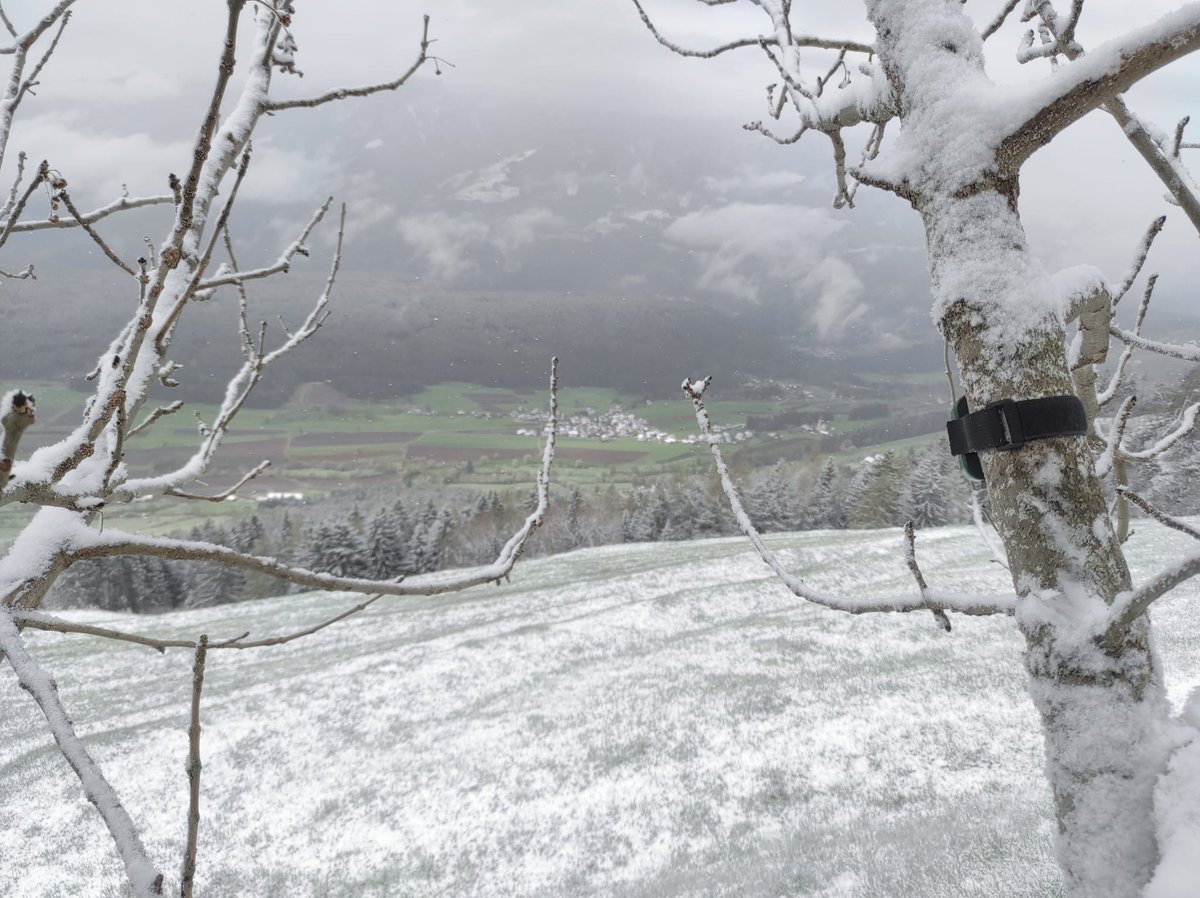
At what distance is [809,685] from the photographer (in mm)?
11055

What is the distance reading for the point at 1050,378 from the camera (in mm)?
1251

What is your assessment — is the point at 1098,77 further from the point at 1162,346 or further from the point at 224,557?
the point at 224,557

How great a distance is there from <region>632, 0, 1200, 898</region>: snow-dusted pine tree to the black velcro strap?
0.03m

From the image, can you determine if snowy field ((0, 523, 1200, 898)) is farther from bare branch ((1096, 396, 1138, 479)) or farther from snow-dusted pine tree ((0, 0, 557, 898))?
snow-dusted pine tree ((0, 0, 557, 898))

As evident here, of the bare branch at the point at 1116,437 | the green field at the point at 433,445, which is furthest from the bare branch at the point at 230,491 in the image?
the green field at the point at 433,445

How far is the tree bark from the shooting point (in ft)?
3.65

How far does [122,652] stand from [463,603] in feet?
29.3

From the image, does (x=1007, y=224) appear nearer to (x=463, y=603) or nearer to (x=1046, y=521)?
(x=1046, y=521)

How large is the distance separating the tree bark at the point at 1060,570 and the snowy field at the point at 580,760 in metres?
5.77

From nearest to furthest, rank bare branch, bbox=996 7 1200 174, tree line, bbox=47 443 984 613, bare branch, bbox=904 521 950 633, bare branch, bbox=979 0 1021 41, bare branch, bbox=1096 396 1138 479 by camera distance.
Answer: bare branch, bbox=996 7 1200 174 < bare branch, bbox=904 521 950 633 < bare branch, bbox=1096 396 1138 479 < bare branch, bbox=979 0 1021 41 < tree line, bbox=47 443 984 613

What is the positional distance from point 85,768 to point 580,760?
934 cm

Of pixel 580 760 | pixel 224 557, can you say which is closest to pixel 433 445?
pixel 580 760

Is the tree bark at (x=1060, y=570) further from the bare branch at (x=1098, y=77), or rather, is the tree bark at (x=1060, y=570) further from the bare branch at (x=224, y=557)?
the bare branch at (x=224, y=557)

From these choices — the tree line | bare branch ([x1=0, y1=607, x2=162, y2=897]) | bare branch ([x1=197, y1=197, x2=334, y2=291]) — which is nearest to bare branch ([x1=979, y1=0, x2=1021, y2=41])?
bare branch ([x1=197, y1=197, x2=334, y2=291])
